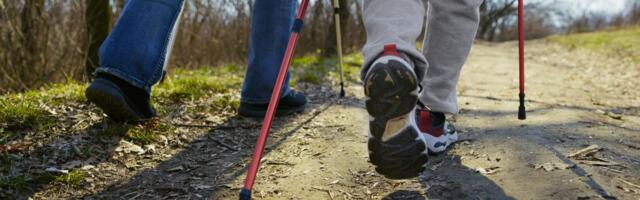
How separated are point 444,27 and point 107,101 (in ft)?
4.49

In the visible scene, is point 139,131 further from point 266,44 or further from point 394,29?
point 394,29

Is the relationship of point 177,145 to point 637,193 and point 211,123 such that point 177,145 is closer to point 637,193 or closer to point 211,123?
point 211,123

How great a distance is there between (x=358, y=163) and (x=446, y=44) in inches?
23.3

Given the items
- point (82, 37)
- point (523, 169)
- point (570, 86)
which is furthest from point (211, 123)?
point (82, 37)

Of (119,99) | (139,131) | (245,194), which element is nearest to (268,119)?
(245,194)

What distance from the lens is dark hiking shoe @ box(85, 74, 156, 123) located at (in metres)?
2.02

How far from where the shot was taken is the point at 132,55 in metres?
2.10

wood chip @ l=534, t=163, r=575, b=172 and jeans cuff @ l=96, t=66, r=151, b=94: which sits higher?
jeans cuff @ l=96, t=66, r=151, b=94

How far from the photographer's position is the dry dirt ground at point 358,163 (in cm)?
174

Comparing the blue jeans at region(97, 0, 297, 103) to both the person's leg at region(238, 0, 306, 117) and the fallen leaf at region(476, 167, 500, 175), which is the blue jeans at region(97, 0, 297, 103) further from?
the fallen leaf at region(476, 167, 500, 175)

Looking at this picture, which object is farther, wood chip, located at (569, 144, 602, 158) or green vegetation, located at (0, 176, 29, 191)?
wood chip, located at (569, 144, 602, 158)

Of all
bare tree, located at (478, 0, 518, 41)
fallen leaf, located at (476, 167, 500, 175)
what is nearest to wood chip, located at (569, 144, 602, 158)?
fallen leaf, located at (476, 167, 500, 175)

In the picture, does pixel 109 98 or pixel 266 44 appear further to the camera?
pixel 266 44


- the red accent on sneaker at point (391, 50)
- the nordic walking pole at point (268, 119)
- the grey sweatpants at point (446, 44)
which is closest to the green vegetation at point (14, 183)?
the nordic walking pole at point (268, 119)
